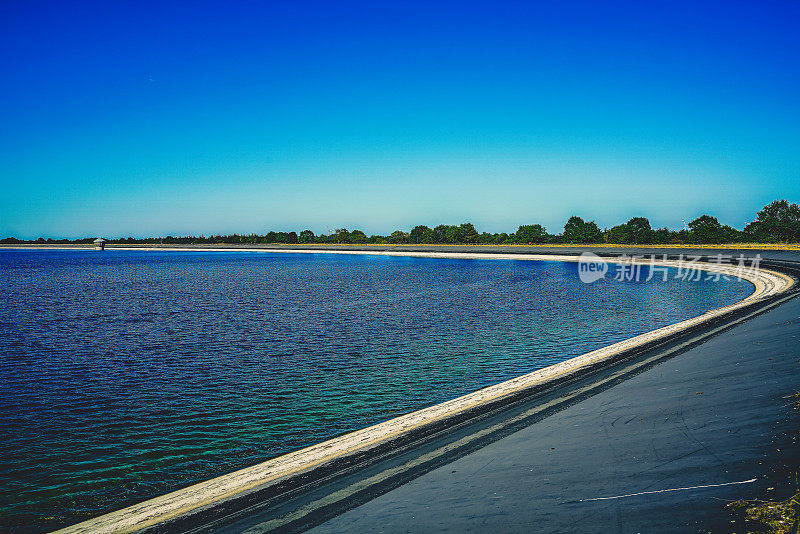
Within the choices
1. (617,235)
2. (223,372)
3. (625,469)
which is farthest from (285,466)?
(617,235)

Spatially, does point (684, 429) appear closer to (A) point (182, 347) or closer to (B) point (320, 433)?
(B) point (320, 433)

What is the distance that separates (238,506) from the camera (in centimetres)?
648

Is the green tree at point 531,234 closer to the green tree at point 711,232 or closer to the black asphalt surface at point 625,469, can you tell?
the green tree at point 711,232

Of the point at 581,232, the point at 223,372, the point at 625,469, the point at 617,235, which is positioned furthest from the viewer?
the point at 581,232

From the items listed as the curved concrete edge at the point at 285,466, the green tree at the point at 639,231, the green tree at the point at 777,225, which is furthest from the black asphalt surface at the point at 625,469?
the green tree at the point at 639,231

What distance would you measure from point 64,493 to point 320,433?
4.47 meters

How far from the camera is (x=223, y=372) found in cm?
1653

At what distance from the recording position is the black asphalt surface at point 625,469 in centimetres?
496

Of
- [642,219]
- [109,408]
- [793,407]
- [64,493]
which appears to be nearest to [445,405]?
[793,407]

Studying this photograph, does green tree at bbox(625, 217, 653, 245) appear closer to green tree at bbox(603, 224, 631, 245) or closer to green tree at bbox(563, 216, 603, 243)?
green tree at bbox(603, 224, 631, 245)

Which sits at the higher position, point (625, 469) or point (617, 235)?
point (617, 235)

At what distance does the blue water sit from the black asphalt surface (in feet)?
14.1

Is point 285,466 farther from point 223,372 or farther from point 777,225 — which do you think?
point 777,225

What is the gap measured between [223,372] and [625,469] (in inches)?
530
